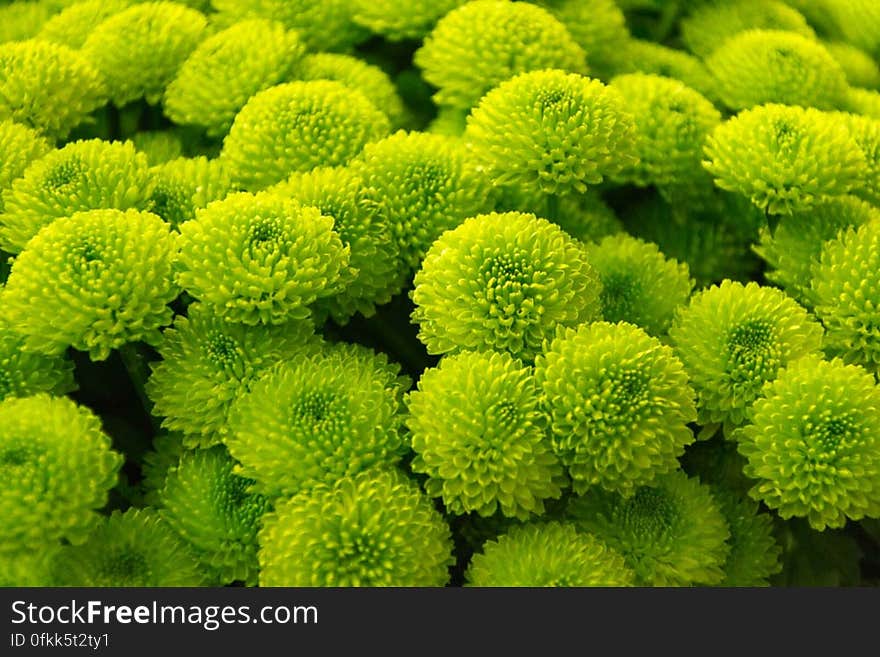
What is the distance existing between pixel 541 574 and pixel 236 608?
22 cm

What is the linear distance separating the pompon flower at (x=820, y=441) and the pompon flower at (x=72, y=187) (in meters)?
0.57

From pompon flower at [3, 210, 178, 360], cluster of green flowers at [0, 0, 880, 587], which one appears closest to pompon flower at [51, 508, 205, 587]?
cluster of green flowers at [0, 0, 880, 587]

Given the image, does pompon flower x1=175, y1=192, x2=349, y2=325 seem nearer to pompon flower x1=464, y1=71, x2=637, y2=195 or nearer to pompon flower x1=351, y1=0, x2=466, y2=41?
pompon flower x1=464, y1=71, x2=637, y2=195

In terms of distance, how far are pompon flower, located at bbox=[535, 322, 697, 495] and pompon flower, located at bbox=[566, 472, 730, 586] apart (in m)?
0.05

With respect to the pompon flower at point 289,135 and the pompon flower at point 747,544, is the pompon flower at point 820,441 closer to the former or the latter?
the pompon flower at point 747,544

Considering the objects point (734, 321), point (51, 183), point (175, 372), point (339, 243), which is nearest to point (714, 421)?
Answer: point (734, 321)

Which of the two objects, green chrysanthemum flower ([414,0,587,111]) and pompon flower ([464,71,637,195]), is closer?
pompon flower ([464,71,637,195])

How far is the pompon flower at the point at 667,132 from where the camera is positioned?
0.96 meters

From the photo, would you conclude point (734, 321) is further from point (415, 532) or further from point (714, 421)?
point (415, 532)

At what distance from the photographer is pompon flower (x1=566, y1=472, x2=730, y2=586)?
737 mm

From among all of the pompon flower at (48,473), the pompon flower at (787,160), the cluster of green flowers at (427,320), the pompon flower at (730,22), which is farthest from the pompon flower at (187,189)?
the pompon flower at (730,22)

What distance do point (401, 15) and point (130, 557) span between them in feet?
2.08

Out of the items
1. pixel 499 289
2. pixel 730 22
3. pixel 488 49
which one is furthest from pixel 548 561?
pixel 730 22

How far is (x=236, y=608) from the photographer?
2.23ft
